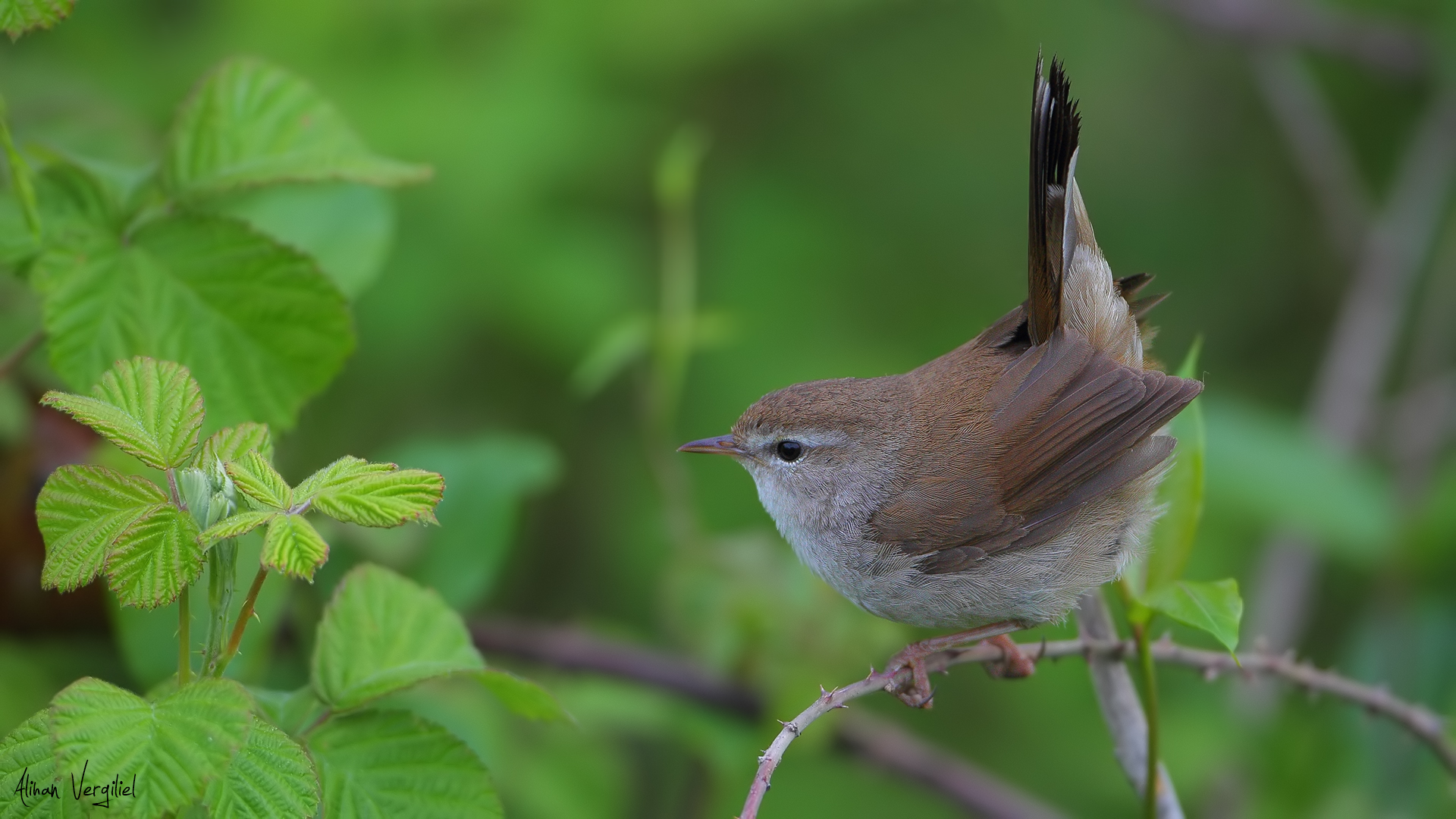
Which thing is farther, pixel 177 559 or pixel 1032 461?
pixel 1032 461

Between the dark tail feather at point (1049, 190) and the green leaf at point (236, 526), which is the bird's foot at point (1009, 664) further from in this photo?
the green leaf at point (236, 526)

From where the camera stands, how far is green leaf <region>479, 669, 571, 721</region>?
1842 mm

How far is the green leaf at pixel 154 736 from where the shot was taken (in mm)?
1434

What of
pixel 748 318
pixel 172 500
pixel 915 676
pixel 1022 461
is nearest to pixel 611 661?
pixel 915 676

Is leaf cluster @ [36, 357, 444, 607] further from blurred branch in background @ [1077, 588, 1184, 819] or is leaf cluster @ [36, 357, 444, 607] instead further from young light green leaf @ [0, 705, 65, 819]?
blurred branch in background @ [1077, 588, 1184, 819]

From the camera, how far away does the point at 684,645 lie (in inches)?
139

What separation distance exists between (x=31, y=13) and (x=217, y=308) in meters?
0.56

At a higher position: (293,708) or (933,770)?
(293,708)

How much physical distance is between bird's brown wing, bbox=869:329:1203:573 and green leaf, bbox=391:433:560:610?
0.89m

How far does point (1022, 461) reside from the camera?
2.80m

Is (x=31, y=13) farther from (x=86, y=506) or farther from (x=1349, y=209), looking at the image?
(x=1349, y=209)

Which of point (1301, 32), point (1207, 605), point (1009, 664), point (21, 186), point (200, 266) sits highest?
point (1301, 32)

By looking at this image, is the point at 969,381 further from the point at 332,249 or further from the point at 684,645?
the point at 332,249

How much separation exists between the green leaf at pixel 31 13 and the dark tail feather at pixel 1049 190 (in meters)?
1.71
